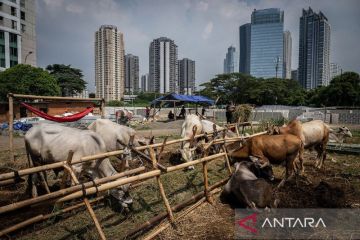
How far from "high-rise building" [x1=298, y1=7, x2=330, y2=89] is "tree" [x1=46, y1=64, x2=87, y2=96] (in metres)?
77.2

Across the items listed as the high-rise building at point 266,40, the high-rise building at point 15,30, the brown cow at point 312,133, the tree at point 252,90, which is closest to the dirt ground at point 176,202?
the brown cow at point 312,133

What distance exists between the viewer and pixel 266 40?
433ft

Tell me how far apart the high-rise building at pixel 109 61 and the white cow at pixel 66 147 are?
8028 cm

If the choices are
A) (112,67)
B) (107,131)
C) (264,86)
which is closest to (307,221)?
(107,131)

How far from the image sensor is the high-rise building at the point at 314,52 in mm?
96688

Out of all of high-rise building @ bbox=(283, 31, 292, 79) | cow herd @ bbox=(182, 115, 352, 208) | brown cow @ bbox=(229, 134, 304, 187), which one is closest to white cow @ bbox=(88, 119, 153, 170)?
cow herd @ bbox=(182, 115, 352, 208)

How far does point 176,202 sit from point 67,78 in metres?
54.6

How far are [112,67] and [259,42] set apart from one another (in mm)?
78198

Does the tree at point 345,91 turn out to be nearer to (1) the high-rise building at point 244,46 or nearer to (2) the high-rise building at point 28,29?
(2) the high-rise building at point 28,29

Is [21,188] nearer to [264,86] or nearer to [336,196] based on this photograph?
[336,196]

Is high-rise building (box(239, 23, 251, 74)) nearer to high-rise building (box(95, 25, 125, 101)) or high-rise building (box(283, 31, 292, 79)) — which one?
high-rise building (box(283, 31, 292, 79))

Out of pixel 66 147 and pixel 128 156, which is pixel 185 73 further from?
pixel 128 156

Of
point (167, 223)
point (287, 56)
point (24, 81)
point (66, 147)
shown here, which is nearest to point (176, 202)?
point (167, 223)

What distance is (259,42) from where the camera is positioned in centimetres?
13375
